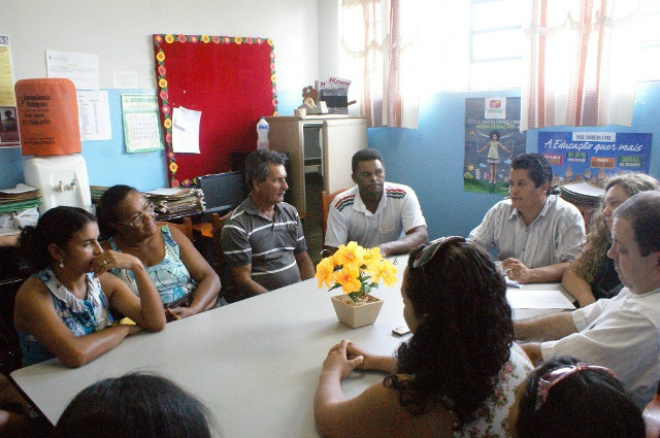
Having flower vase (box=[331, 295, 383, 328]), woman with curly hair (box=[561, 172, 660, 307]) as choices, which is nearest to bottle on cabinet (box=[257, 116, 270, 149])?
flower vase (box=[331, 295, 383, 328])

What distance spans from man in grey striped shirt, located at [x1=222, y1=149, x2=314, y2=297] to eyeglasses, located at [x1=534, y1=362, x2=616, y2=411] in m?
1.81

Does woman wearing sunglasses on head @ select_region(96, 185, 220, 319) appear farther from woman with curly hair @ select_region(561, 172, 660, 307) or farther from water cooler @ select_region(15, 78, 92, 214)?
woman with curly hair @ select_region(561, 172, 660, 307)

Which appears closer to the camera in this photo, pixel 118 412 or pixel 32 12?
pixel 118 412

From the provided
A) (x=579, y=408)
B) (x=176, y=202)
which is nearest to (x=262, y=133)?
(x=176, y=202)

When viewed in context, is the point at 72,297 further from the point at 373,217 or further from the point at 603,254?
the point at 603,254

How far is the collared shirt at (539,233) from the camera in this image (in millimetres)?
2400

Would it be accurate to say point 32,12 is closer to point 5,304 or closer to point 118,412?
point 5,304

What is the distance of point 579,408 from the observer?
2.52 ft

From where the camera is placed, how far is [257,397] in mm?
1345

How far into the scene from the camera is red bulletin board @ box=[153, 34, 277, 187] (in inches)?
139

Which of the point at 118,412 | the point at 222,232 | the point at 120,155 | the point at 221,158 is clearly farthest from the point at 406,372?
the point at 221,158

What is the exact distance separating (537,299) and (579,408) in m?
1.29

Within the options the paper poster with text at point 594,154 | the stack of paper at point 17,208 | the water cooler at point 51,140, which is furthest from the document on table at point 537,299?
the stack of paper at point 17,208

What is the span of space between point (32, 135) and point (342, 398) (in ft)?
7.51
